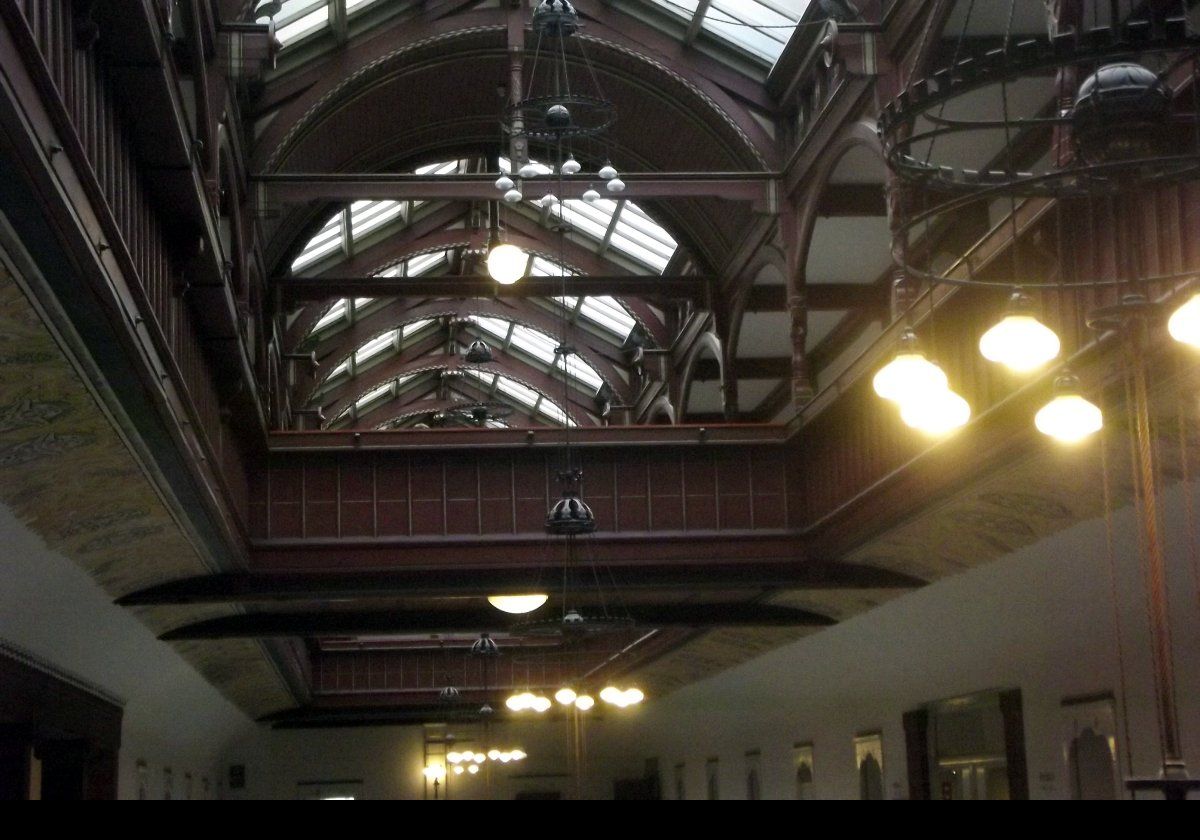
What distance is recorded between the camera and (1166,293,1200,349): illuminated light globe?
17.7ft

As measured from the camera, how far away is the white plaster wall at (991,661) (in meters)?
12.9

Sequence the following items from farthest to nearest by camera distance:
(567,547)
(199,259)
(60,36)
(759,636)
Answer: (759,636), (567,547), (199,259), (60,36)

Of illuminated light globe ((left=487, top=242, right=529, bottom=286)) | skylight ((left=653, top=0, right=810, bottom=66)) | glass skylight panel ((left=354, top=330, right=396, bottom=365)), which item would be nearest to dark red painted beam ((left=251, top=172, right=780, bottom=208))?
skylight ((left=653, top=0, right=810, bottom=66))

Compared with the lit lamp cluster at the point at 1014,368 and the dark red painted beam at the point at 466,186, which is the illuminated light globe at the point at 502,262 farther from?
the lit lamp cluster at the point at 1014,368

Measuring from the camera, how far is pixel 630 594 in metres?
18.7

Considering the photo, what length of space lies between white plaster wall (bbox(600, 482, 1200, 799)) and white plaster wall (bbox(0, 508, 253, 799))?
8.23 metres

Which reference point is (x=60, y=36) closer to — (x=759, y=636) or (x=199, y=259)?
(x=199, y=259)

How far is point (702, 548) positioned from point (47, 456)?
778cm

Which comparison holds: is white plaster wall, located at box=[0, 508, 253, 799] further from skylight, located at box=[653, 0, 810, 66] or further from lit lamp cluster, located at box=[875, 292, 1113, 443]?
skylight, located at box=[653, 0, 810, 66]

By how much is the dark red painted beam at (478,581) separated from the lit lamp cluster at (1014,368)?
948cm

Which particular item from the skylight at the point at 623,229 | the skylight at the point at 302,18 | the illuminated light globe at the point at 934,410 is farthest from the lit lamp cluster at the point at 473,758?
the illuminated light globe at the point at 934,410

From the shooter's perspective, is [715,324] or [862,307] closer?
[862,307]

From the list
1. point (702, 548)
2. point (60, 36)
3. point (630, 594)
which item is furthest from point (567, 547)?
point (60, 36)

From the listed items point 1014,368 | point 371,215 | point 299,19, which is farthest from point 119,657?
point 1014,368
